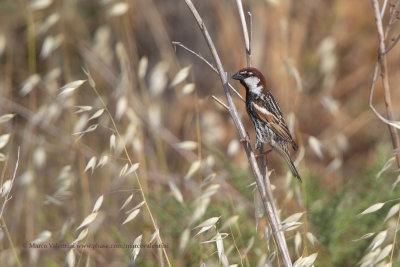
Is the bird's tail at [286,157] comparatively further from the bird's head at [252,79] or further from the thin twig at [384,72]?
the thin twig at [384,72]

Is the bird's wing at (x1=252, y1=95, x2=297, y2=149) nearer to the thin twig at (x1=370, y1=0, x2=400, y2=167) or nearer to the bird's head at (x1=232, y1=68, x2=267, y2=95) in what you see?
the bird's head at (x1=232, y1=68, x2=267, y2=95)

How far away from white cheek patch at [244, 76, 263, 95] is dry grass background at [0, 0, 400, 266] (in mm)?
160

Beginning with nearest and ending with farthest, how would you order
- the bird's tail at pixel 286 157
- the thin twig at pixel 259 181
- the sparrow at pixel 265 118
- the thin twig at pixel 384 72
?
the thin twig at pixel 259 181 < the thin twig at pixel 384 72 < the bird's tail at pixel 286 157 < the sparrow at pixel 265 118

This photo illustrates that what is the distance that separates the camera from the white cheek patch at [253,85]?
99.3 inches

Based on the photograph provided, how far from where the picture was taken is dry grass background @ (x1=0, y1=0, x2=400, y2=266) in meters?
2.89

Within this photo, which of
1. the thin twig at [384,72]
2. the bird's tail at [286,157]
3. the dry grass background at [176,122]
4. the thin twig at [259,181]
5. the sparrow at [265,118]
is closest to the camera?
the thin twig at [259,181]

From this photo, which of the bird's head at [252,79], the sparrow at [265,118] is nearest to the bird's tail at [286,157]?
the sparrow at [265,118]

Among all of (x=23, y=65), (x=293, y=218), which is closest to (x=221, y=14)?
(x=23, y=65)

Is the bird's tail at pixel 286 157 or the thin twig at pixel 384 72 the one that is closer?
the thin twig at pixel 384 72

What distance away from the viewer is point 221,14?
4.90 m

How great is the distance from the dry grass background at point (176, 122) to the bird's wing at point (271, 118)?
Answer: 149 millimetres

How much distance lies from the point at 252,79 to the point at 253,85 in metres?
0.11

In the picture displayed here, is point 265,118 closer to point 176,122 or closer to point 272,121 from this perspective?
point 272,121

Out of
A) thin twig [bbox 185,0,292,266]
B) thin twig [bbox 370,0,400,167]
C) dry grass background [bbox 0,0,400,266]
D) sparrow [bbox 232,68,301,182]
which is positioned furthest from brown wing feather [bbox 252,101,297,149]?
thin twig [bbox 185,0,292,266]
